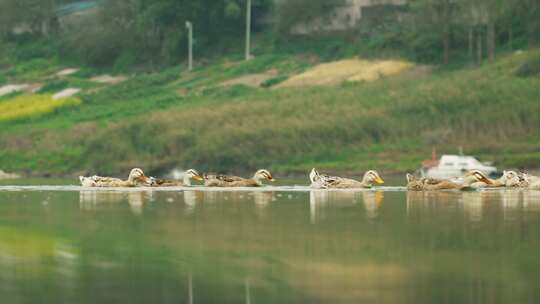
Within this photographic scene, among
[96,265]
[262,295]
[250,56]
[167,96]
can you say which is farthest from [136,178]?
[250,56]

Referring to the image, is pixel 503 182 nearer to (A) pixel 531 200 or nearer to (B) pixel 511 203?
(A) pixel 531 200

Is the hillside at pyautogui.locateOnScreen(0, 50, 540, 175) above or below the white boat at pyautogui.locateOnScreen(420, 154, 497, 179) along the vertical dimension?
above

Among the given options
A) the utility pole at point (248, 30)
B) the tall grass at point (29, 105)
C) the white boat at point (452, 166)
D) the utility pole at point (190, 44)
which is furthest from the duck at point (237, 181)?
the utility pole at point (248, 30)

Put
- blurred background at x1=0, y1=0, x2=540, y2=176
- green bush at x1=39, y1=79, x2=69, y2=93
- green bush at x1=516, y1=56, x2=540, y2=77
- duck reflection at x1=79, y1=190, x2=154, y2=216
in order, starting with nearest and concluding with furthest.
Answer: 1. duck reflection at x1=79, y1=190, x2=154, y2=216
2. blurred background at x1=0, y1=0, x2=540, y2=176
3. green bush at x1=516, y1=56, x2=540, y2=77
4. green bush at x1=39, y1=79, x2=69, y2=93

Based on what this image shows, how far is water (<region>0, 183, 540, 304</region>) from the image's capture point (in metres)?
19.4

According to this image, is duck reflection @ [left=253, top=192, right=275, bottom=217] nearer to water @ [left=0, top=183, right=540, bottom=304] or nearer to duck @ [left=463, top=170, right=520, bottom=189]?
water @ [left=0, top=183, right=540, bottom=304]

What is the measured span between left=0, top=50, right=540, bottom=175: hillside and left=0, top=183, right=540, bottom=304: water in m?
31.7

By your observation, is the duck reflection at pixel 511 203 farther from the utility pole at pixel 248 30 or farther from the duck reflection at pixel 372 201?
the utility pole at pixel 248 30

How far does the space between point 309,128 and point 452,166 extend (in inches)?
445

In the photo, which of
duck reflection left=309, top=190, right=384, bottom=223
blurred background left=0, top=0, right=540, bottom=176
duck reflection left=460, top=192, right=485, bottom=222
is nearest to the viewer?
duck reflection left=460, top=192, right=485, bottom=222

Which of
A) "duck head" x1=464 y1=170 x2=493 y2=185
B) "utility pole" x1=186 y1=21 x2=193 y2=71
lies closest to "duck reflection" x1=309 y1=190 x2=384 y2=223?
"duck head" x1=464 y1=170 x2=493 y2=185

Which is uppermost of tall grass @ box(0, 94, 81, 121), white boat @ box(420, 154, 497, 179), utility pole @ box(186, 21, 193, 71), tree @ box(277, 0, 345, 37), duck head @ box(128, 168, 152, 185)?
tree @ box(277, 0, 345, 37)

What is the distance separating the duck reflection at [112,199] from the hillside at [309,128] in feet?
80.2

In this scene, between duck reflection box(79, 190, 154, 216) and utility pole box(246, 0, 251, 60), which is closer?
duck reflection box(79, 190, 154, 216)
